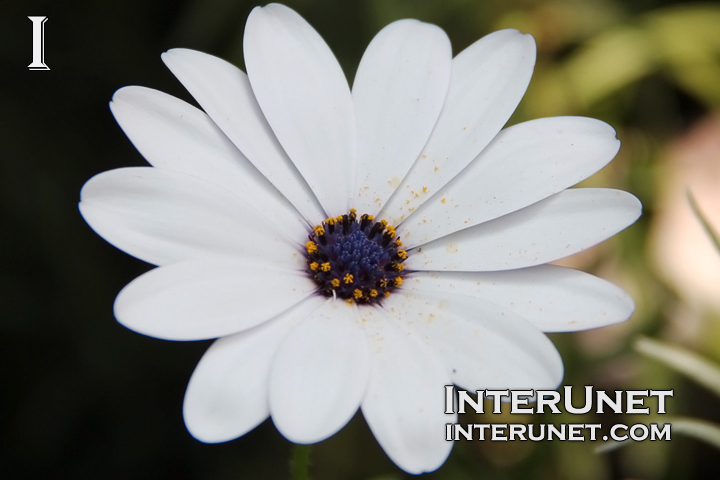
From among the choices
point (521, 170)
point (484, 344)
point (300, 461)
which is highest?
point (521, 170)

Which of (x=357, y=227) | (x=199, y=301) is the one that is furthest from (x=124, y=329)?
(x=199, y=301)

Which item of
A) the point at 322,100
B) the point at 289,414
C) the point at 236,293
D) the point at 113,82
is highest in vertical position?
the point at 113,82

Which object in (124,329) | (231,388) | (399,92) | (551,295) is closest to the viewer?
(231,388)

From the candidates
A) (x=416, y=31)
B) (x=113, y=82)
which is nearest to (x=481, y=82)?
(x=416, y=31)

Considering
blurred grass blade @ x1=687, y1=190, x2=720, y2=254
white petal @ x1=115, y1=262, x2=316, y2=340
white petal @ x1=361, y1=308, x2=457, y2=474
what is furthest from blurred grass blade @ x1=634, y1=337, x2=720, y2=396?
white petal @ x1=115, y1=262, x2=316, y2=340

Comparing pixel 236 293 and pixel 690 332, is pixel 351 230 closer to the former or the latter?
pixel 236 293

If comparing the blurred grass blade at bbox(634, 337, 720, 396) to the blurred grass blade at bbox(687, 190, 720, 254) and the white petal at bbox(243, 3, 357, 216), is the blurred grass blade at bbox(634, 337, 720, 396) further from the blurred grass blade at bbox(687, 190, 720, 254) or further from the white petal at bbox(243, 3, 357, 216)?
the white petal at bbox(243, 3, 357, 216)

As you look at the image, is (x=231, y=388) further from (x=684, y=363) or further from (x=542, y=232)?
(x=684, y=363)
